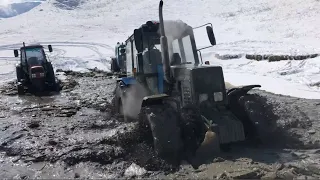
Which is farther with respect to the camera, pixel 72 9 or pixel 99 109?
pixel 72 9

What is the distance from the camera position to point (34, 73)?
1606 cm

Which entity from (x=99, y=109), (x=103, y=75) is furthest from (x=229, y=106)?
(x=103, y=75)

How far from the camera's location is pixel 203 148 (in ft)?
21.9

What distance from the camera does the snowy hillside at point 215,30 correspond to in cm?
1723

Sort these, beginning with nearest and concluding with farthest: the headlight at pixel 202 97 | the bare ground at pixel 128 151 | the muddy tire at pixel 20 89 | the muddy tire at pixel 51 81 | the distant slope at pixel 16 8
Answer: the bare ground at pixel 128 151 < the headlight at pixel 202 97 < the muddy tire at pixel 20 89 < the muddy tire at pixel 51 81 < the distant slope at pixel 16 8

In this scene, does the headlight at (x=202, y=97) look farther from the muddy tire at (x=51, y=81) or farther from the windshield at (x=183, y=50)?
the muddy tire at (x=51, y=81)

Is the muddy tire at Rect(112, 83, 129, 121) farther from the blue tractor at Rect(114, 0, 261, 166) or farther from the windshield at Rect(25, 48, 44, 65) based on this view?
the windshield at Rect(25, 48, 44, 65)

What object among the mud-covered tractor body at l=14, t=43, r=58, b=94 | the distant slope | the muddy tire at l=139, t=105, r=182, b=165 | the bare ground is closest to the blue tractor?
the muddy tire at l=139, t=105, r=182, b=165

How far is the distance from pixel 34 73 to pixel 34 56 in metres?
1.62

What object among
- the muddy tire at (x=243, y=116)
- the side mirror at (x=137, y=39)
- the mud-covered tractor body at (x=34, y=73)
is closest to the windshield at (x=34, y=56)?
the mud-covered tractor body at (x=34, y=73)

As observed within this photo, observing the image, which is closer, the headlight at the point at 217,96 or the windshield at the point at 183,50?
the headlight at the point at 217,96

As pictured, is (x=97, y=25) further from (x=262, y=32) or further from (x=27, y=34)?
(x=262, y=32)

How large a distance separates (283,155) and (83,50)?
28246 mm

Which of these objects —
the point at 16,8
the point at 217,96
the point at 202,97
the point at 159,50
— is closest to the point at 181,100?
the point at 202,97
